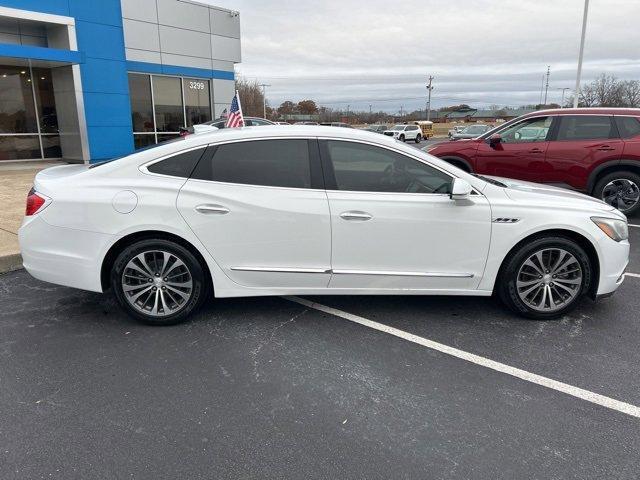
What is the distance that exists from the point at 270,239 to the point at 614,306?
3.35m

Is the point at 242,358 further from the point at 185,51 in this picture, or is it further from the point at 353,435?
the point at 185,51

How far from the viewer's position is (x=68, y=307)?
14.8ft

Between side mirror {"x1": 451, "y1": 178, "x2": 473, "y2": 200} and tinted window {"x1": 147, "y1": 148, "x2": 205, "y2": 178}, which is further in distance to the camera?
tinted window {"x1": 147, "y1": 148, "x2": 205, "y2": 178}

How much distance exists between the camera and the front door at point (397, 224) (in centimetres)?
396

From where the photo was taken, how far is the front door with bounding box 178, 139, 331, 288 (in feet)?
12.9

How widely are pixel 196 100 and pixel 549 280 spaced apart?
18332 millimetres

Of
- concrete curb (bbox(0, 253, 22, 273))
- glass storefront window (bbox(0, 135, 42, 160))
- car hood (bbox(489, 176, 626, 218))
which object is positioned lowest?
concrete curb (bbox(0, 253, 22, 273))

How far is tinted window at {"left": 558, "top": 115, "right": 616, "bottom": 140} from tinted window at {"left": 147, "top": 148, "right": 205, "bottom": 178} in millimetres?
6750

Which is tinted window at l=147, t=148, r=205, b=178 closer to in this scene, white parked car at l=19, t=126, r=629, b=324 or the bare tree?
white parked car at l=19, t=126, r=629, b=324

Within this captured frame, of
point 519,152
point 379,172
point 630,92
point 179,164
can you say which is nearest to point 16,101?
point 179,164

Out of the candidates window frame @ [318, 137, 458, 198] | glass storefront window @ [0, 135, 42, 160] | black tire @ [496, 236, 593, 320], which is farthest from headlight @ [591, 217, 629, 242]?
glass storefront window @ [0, 135, 42, 160]

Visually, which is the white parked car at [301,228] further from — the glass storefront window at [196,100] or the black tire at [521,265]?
the glass storefront window at [196,100]

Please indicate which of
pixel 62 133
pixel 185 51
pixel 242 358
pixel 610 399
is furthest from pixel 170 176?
pixel 185 51

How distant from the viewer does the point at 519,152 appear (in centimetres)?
844
